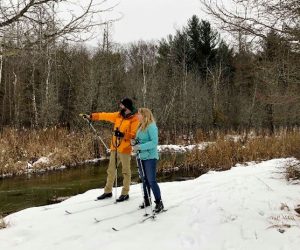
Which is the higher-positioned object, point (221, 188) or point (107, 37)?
point (107, 37)

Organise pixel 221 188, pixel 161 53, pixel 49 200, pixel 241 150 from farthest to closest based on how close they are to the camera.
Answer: pixel 161 53, pixel 241 150, pixel 49 200, pixel 221 188

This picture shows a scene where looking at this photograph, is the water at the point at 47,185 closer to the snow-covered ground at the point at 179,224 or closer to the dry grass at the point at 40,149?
the dry grass at the point at 40,149

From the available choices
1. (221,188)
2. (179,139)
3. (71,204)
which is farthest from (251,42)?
(179,139)

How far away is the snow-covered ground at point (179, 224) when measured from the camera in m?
5.73

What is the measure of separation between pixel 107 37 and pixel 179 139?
32.0ft

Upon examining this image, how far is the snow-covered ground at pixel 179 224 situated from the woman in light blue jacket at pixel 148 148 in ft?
1.32

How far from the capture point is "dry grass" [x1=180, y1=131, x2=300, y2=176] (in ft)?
50.9

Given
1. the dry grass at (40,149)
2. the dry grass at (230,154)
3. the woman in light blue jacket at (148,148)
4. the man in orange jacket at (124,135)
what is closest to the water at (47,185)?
the dry grass at (40,149)

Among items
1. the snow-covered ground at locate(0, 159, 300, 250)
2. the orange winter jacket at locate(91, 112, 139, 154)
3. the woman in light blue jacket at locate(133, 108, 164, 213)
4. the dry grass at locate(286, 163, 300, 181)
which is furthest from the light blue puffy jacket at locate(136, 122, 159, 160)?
the dry grass at locate(286, 163, 300, 181)

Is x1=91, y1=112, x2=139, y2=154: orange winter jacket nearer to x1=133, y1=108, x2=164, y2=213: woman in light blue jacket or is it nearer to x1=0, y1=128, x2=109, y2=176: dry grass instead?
x1=133, y1=108, x2=164, y2=213: woman in light blue jacket

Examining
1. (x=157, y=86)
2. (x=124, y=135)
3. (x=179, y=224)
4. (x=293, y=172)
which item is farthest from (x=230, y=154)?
(x=157, y=86)

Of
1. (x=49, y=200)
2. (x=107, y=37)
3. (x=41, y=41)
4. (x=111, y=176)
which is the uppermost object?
(x=107, y=37)

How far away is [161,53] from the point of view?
151 feet

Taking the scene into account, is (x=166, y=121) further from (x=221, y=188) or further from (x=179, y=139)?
(x=221, y=188)
